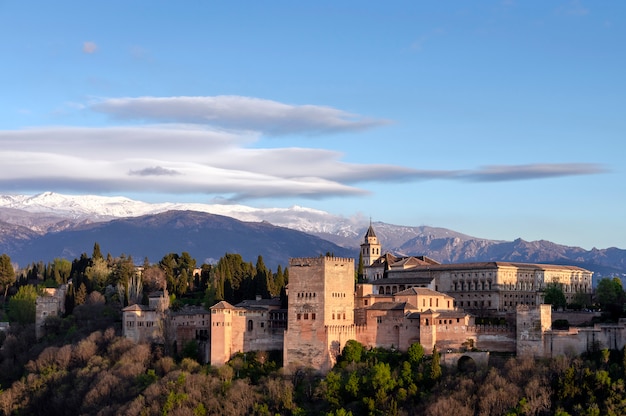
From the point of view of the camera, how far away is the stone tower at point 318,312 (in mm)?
66750

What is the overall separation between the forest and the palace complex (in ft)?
3.01

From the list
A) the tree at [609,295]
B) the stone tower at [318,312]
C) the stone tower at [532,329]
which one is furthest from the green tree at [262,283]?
the tree at [609,295]

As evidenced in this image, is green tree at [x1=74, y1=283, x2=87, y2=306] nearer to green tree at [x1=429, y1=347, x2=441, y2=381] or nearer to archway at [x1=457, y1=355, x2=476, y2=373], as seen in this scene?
green tree at [x1=429, y1=347, x2=441, y2=381]

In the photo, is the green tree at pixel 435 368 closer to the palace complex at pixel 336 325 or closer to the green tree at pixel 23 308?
the palace complex at pixel 336 325

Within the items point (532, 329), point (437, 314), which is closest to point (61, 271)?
point (437, 314)

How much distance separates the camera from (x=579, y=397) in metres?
57.7

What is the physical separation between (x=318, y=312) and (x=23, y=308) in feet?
113

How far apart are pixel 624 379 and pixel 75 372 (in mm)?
37704

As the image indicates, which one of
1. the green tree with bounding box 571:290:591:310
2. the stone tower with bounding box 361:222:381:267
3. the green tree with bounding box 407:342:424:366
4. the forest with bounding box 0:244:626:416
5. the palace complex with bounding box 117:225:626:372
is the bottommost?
the forest with bounding box 0:244:626:416

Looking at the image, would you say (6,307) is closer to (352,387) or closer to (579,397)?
(352,387)

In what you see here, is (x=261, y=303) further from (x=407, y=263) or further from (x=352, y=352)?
(x=407, y=263)

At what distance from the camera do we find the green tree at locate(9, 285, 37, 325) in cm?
9012

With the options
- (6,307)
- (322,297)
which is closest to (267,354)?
(322,297)

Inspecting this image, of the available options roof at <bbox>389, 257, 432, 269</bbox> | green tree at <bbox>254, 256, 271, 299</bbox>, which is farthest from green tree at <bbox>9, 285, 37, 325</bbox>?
roof at <bbox>389, 257, 432, 269</bbox>
